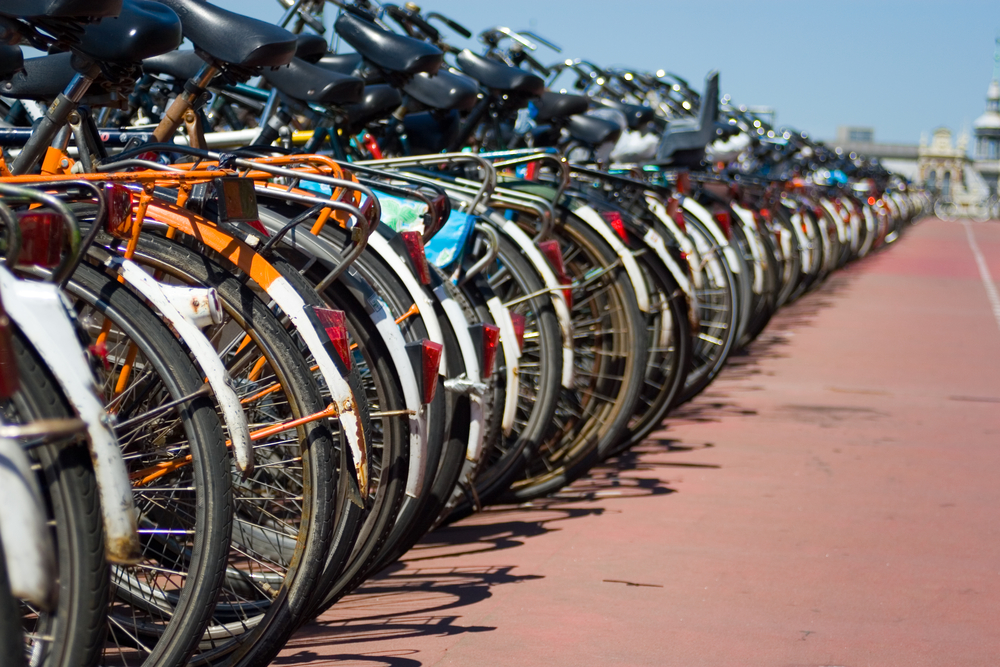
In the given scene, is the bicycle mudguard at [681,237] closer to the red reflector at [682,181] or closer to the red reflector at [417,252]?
the red reflector at [682,181]

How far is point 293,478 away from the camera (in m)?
2.74

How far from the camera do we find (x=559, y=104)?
17.4 feet

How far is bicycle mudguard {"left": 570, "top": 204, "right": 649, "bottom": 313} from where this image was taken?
430 centimetres

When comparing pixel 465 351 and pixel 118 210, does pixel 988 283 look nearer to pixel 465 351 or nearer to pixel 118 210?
pixel 465 351

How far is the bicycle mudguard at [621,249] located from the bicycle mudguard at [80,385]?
274 cm

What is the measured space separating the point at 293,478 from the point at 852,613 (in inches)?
58.1

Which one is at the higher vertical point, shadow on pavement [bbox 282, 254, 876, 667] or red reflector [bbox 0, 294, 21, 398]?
red reflector [bbox 0, 294, 21, 398]

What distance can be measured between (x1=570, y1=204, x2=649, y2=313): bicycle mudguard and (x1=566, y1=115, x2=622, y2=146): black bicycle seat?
1270 millimetres

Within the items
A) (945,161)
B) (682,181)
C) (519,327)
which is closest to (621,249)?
(519,327)

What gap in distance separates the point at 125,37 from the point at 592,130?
3418 mm

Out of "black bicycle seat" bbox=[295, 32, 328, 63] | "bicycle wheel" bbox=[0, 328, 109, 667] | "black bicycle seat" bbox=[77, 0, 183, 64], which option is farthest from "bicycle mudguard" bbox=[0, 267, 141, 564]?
"black bicycle seat" bbox=[295, 32, 328, 63]

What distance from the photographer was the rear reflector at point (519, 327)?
3.67m

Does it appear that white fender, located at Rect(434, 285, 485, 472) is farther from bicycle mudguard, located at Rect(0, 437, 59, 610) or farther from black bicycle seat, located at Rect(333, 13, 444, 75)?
bicycle mudguard, located at Rect(0, 437, 59, 610)

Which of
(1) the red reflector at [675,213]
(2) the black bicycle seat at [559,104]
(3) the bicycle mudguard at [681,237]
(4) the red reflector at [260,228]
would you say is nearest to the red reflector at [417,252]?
(4) the red reflector at [260,228]
